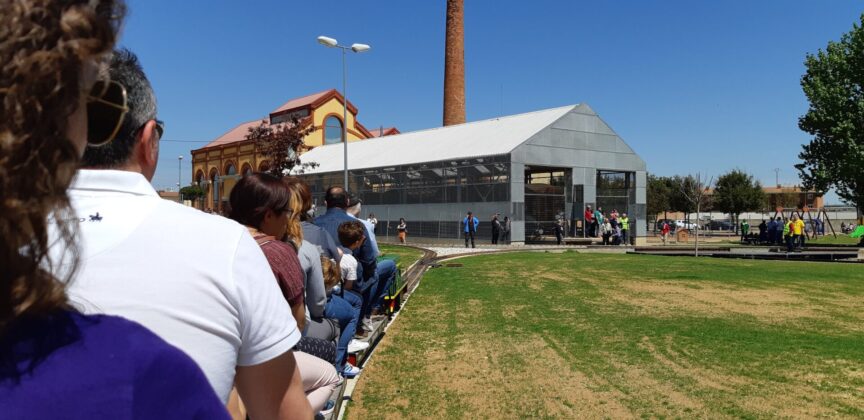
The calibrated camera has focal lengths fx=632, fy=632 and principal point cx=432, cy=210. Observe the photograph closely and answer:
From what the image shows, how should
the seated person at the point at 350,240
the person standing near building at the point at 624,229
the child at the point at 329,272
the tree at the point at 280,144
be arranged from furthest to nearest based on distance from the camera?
the person standing near building at the point at 624,229 → the tree at the point at 280,144 → the seated person at the point at 350,240 → the child at the point at 329,272

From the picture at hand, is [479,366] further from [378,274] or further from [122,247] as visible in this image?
[122,247]

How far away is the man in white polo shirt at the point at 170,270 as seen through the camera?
1120 millimetres

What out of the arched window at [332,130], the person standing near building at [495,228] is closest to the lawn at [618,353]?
the person standing near building at [495,228]

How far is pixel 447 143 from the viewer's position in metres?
35.6

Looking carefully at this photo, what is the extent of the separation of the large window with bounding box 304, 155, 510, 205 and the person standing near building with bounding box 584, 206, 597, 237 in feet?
16.9

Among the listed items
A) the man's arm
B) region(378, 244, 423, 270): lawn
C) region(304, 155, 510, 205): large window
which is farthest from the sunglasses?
region(304, 155, 510, 205): large window

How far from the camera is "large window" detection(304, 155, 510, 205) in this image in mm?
30656

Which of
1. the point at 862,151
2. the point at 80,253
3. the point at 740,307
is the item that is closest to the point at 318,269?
the point at 80,253

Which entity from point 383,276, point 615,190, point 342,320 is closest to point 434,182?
point 615,190

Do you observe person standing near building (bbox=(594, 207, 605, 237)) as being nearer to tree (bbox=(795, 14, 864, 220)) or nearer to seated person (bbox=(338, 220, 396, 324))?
tree (bbox=(795, 14, 864, 220))

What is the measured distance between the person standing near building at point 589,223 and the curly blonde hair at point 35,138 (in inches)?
1291

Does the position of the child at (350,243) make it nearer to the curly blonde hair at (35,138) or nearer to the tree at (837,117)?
the curly blonde hair at (35,138)

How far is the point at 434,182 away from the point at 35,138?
32.9 metres

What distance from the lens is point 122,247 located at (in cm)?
114
